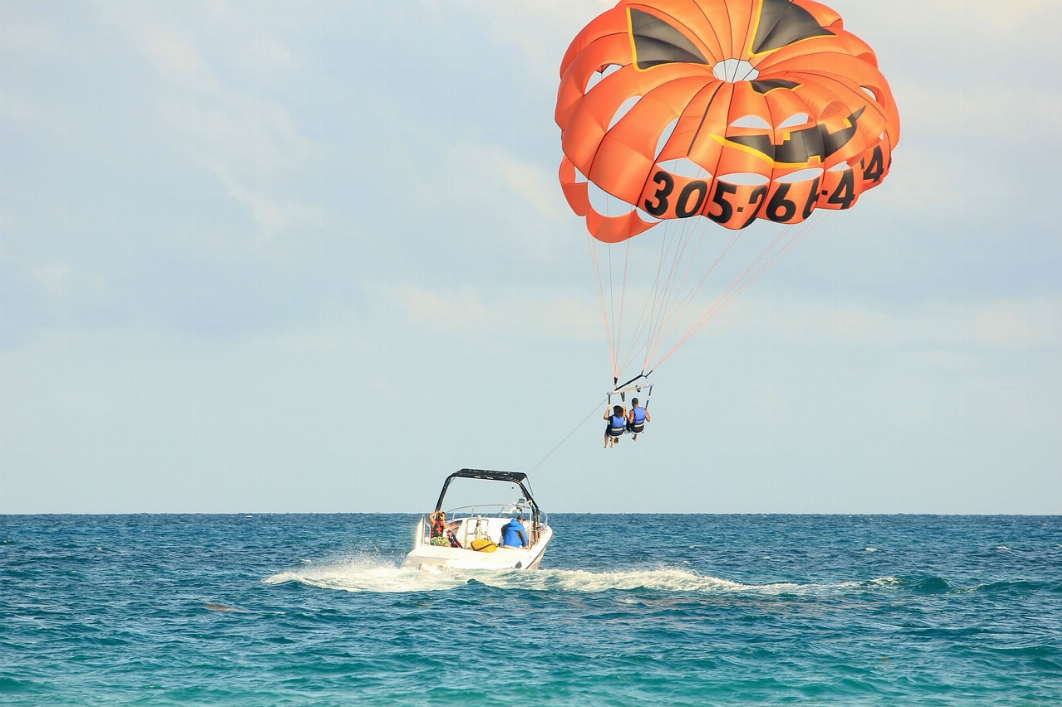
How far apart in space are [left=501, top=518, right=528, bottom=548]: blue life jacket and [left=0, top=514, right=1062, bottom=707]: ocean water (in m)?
0.91

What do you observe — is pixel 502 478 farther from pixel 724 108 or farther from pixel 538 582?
pixel 724 108

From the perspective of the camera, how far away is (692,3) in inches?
860

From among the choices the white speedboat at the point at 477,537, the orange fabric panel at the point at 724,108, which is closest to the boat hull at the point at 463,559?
the white speedboat at the point at 477,537

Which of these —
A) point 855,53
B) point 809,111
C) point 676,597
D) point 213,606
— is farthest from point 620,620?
point 855,53

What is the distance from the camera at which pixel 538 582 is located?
27250mm

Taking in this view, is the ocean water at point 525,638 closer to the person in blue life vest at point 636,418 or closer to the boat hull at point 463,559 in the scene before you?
the boat hull at point 463,559

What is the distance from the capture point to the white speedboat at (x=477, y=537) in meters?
26.1

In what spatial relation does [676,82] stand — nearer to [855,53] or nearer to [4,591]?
[855,53]

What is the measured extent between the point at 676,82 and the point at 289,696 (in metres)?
14.0

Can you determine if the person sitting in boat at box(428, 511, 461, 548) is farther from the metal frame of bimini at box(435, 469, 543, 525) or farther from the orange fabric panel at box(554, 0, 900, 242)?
the orange fabric panel at box(554, 0, 900, 242)

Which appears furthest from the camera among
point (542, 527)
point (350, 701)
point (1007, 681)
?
point (542, 527)

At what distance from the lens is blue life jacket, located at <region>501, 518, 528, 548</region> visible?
1077 inches

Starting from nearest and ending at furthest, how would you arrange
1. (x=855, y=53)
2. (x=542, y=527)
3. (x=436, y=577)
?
(x=855, y=53) < (x=436, y=577) < (x=542, y=527)

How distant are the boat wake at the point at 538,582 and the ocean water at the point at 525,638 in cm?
9
